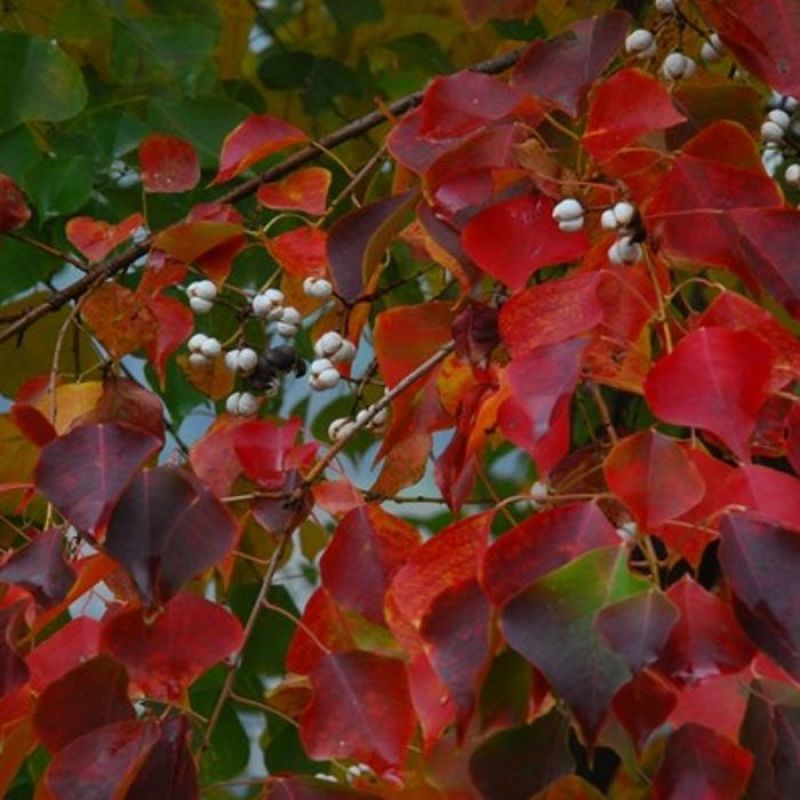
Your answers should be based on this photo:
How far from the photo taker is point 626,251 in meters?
1.00

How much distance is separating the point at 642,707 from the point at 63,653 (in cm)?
32

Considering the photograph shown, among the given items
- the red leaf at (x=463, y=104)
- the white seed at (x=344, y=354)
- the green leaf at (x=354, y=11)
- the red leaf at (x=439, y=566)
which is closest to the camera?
the red leaf at (x=439, y=566)

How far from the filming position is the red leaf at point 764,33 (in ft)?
3.69

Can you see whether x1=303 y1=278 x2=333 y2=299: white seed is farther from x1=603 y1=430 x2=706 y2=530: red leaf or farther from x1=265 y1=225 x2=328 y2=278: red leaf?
x1=603 y1=430 x2=706 y2=530: red leaf

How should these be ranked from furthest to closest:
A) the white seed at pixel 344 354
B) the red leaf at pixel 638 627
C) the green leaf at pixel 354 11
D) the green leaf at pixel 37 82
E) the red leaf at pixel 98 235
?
the green leaf at pixel 354 11 → the green leaf at pixel 37 82 → the red leaf at pixel 98 235 → the white seed at pixel 344 354 → the red leaf at pixel 638 627

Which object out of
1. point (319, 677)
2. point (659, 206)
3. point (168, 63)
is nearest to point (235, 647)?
point (319, 677)

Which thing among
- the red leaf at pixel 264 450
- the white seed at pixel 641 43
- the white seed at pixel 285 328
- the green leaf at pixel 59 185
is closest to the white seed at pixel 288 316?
the white seed at pixel 285 328

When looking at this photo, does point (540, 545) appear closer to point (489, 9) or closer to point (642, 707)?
point (642, 707)

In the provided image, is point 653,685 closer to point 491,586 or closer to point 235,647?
point 491,586

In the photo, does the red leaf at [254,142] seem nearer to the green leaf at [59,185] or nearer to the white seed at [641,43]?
the white seed at [641,43]

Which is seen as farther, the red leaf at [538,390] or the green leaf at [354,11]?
the green leaf at [354,11]

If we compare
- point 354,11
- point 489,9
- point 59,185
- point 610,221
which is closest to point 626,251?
point 610,221

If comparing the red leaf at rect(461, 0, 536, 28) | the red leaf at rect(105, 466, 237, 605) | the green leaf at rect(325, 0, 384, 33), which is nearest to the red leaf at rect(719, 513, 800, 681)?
the red leaf at rect(105, 466, 237, 605)

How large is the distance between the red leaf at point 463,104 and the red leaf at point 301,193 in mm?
189
